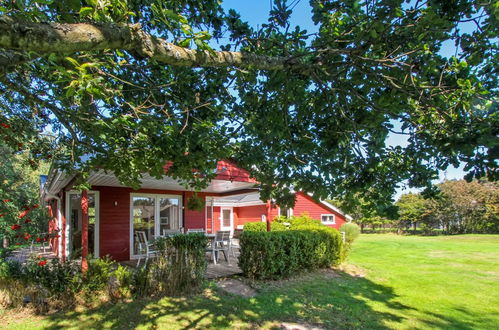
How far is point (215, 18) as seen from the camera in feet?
13.8

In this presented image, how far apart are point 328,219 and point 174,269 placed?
1858 cm

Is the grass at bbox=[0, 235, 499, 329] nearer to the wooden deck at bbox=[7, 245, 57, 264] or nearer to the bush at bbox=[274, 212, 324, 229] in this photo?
the wooden deck at bbox=[7, 245, 57, 264]

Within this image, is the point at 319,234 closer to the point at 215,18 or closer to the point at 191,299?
the point at 191,299

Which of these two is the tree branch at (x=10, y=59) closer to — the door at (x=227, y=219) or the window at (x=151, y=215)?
the window at (x=151, y=215)

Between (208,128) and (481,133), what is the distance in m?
2.59

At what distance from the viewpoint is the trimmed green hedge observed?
7.61 meters

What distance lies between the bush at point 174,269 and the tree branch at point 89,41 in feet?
16.1

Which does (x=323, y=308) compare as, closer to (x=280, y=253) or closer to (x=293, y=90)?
(x=280, y=253)

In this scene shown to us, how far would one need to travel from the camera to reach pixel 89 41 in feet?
5.07

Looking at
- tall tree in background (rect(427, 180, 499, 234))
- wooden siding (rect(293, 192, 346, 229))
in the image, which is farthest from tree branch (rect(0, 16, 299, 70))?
tall tree in background (rect(427, 180, 499, 234))

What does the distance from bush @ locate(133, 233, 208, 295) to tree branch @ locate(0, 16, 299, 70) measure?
4.90 m

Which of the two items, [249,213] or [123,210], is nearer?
[123,210]

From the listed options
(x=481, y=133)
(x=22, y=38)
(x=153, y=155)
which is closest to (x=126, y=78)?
(x=153, y=155)

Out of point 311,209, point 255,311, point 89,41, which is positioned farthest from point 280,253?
point 311,209
